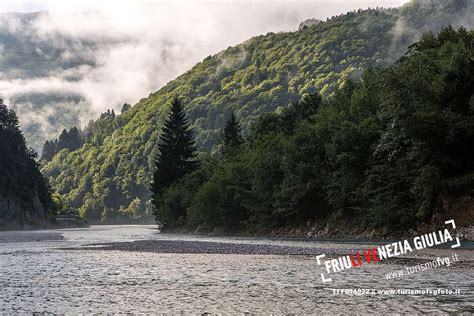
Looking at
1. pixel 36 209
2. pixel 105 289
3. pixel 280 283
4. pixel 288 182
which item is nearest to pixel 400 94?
pixel 288 182

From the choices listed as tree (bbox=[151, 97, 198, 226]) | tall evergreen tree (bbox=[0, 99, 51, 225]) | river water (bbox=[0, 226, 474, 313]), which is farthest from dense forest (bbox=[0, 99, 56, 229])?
river water (bbox=[0, 226, 474, 313])

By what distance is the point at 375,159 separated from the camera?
59.5 metres

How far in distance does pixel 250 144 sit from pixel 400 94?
6239 centimetres

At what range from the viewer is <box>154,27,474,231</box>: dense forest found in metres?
48.9

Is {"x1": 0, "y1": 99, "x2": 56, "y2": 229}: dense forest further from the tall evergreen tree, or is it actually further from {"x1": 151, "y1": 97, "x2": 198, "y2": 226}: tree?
{"x1": 151, "y1": 97, "x2": 198, "y2": 226}: tree

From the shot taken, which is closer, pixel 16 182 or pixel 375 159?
pixel 375 159

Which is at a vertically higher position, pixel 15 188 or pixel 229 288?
pixel 15 188

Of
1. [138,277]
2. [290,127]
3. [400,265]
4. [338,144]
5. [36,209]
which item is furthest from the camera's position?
[36,209]

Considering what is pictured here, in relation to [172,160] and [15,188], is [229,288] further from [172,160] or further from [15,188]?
[15,188]

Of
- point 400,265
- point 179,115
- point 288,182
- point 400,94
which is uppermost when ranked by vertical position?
point 179,115

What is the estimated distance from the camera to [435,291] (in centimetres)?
1709

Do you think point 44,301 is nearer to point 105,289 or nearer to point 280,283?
point 105,289

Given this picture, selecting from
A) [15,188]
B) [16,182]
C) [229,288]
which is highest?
[16,182]

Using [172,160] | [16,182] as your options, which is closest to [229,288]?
[172,160]
